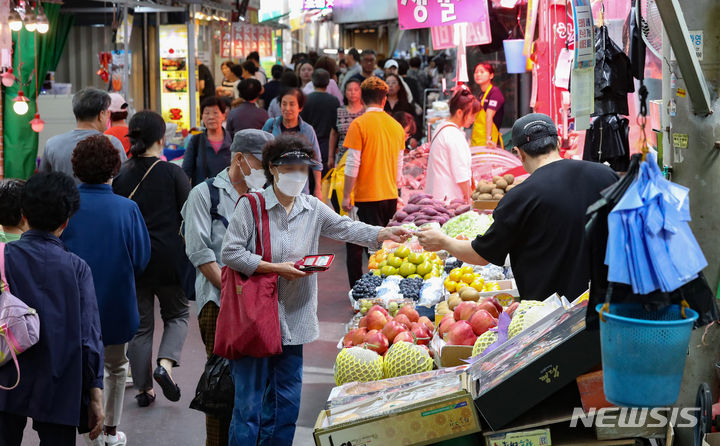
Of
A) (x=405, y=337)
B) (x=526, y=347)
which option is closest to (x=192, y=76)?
(x=405, y=337)

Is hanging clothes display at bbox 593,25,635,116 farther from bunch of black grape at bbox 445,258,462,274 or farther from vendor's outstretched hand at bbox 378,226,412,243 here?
bunch of black grape at bbox 445,258,462,274

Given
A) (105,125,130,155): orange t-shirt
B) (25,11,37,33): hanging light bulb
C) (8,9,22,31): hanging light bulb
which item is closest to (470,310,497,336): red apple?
(105,125,130,155): orange t-shirt

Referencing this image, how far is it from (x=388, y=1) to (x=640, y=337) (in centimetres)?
3780

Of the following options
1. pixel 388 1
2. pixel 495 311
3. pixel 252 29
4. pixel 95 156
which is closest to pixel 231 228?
pixel 95 156

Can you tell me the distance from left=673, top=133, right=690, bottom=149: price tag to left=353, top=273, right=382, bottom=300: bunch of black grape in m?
3.80

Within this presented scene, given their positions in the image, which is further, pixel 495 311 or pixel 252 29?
pixel 252 29

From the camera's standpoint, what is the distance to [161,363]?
5934 mm

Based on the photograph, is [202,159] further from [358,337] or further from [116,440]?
[358,337]

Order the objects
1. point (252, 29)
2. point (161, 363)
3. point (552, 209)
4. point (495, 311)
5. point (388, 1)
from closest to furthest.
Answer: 1. point (552, 209)
2. point (495, 311)
3. point (161, 363)
4. point (252, 29)
5. point (388, 1)

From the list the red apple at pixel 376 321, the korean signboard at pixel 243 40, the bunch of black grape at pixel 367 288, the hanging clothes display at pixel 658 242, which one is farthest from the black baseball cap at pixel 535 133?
the korean signboard at pixel 243 40

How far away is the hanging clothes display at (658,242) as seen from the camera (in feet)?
6.94

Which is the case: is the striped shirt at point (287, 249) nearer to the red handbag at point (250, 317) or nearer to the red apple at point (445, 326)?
the red handbag at point (250, 317)

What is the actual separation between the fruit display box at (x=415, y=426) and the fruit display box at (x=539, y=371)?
0.06m

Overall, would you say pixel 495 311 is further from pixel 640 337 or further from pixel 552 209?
pixel 640 337
